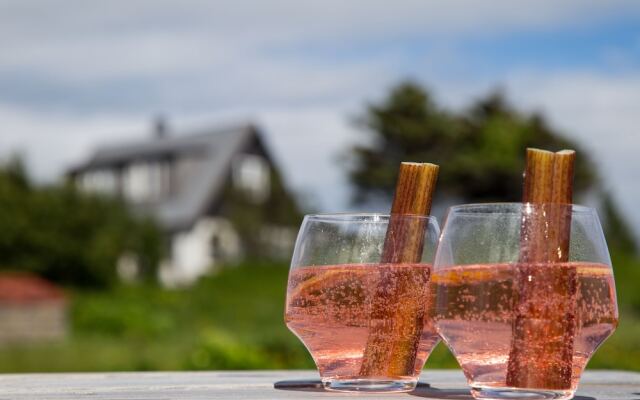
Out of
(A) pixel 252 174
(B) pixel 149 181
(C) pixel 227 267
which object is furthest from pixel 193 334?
(B) pixel 149 181

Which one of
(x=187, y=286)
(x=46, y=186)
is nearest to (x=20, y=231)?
(x=46, y=186)

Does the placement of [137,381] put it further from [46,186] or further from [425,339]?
[46,186]

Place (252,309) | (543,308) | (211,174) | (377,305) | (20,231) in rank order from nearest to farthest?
1. (543,308)
2. (377,305)
3. (252,309)
4. (20,231)
5. (211,174)

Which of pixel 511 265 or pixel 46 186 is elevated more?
pixel 511 265

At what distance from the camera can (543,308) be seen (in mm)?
1716

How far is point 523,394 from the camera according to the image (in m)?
1.72

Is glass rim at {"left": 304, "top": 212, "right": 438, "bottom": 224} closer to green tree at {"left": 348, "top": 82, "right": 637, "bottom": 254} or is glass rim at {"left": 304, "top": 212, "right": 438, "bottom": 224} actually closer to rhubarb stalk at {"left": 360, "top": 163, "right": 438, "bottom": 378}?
rhubarb stalk at {"left": 360, "top": 163, "right": 438, "bottom": 378}

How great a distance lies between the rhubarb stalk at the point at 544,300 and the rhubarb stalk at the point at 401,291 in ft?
0.80

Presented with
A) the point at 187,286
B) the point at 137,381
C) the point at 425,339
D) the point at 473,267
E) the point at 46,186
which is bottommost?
the point at 187,286

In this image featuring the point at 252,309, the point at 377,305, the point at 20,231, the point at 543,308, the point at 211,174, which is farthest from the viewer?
the point at 211,174

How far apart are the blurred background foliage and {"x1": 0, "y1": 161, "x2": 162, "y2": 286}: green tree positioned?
28 millimetres

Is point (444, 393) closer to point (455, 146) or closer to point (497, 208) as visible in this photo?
point (497, 208)

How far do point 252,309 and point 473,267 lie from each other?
23.1m

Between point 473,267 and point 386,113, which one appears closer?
point 473,267
